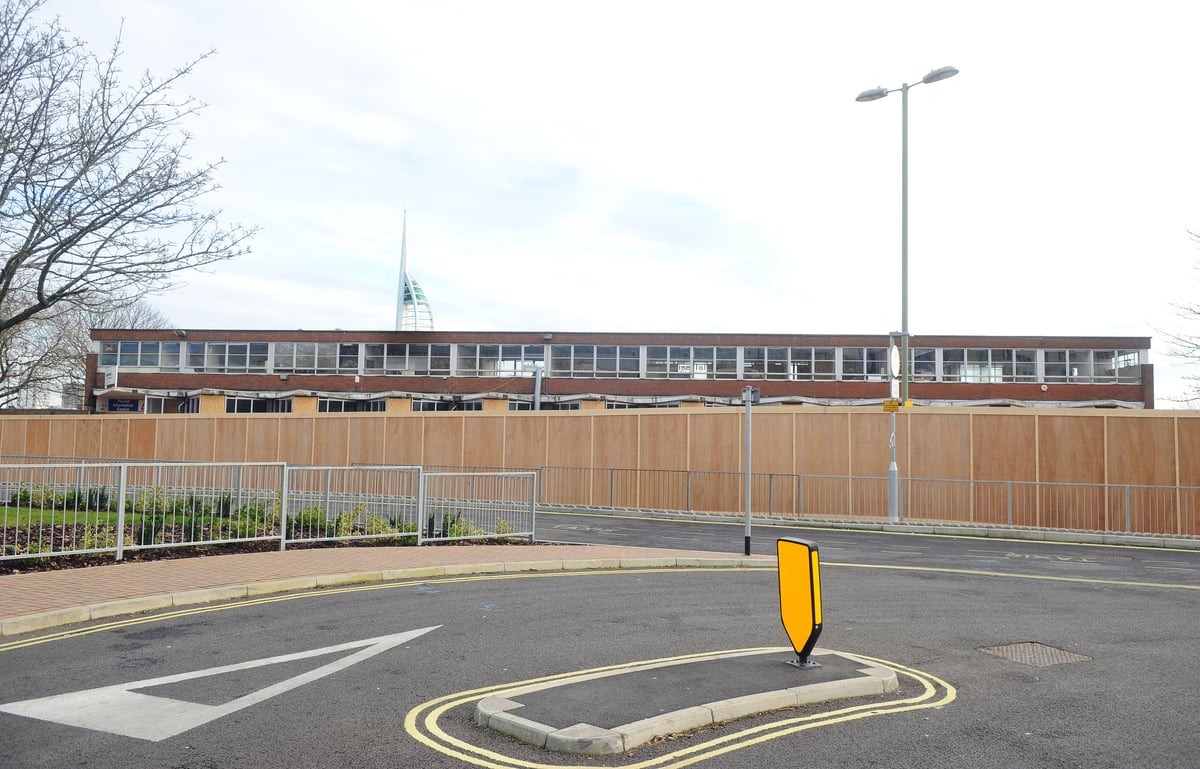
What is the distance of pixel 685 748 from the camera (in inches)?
226

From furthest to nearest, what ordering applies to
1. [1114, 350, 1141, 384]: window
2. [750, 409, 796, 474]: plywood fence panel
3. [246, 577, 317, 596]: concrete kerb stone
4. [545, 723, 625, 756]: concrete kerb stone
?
[1114, 350, 1141, 384]: window, [750, 409, 796, 474]: plywood fence panel, [246, 577, 317, 596]: concrete kerb stone, [545, 723, 625, 756]: concrete kerb stone

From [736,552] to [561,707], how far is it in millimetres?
11226

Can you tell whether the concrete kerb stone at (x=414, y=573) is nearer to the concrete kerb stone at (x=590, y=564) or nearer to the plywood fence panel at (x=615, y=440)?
the concrete kerb stone at (x=590, y=564)

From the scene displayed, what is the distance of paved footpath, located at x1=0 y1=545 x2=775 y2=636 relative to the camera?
9.80 metres

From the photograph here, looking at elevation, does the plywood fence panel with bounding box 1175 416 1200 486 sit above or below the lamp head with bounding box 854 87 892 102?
below

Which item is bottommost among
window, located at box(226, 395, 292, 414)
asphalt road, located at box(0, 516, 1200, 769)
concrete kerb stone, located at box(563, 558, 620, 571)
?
asphalt road, located at box(0, 516, 1200, 769)

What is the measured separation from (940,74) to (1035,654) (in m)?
15.5

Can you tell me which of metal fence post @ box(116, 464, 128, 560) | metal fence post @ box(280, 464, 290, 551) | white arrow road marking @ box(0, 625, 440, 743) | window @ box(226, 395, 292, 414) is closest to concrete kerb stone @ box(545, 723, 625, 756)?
white arrow road marking @ box(0, 625, 440, 743)

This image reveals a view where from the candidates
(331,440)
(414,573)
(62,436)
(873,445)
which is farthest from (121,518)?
(62,436)

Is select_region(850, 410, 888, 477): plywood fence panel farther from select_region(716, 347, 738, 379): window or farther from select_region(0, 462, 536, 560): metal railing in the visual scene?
select_region(716, 347, 738, 379): window

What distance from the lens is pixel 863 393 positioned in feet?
174

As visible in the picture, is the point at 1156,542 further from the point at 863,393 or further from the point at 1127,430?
the point at 863,393

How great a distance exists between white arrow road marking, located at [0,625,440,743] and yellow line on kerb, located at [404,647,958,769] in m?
1.28

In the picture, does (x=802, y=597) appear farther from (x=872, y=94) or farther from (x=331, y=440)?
(x=331, y=440)
